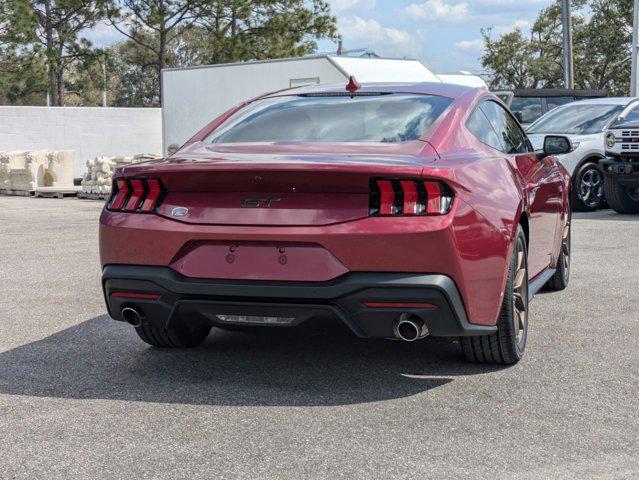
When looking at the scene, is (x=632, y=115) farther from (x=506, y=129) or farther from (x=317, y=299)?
(x=317, y=299)

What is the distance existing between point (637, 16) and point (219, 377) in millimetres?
31591

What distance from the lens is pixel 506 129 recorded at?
20.9 ft

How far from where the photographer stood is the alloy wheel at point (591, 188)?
1575 centimetres

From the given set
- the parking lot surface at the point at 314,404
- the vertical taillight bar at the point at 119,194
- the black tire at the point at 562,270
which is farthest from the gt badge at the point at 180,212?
the black tire at the point at 562,270

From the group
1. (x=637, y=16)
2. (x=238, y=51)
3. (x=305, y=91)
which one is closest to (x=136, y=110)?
(x=238, y=51)

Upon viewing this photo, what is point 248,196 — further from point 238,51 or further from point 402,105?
point 238,51

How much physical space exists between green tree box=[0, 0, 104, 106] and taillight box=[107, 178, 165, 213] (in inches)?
1400

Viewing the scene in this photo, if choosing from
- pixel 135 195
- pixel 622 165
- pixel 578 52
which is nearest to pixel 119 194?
pixel 135 195

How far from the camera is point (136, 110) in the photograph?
31.7 metres

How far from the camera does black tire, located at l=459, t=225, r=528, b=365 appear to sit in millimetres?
5109

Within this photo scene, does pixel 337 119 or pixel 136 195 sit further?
pixel 337 119

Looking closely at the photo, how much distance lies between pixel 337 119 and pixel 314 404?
157 cm

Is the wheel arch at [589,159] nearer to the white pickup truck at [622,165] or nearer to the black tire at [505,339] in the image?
the white pickup truck at [622,165]

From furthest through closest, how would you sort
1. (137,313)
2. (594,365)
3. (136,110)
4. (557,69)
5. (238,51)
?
1. (557,69)
2. (238,51)
3. (136,110)
4. (594,365)
5. (137,313)
